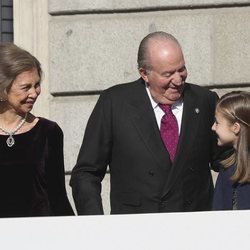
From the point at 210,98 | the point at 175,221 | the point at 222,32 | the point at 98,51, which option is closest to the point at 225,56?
the point at 222,32

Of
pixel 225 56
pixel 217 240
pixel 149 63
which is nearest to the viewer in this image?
pixel 217 240

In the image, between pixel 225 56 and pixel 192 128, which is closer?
pixel 192 128

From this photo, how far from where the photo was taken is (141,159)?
6.06 metres

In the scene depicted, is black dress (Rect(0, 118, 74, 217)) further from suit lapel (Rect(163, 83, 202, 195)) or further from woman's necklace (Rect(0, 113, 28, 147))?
suit lapel (Rect(163, 83, 202, 195))

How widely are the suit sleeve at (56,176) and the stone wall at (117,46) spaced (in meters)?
2.15

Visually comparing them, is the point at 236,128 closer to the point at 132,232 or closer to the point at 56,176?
the point at 56,176

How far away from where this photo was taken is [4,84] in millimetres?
6125

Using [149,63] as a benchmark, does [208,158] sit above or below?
below

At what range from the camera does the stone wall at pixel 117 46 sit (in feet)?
27.6

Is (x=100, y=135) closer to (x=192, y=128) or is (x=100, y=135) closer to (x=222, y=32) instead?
(x=192, y=128)

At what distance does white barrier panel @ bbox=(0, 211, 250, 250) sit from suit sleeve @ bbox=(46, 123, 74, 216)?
1.50 meters

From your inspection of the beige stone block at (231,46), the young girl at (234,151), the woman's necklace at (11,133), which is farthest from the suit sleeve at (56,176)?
the beige stone block at (231,46)

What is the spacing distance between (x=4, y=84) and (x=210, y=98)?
41.6 inches

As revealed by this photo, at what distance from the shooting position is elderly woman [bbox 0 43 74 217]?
240 inches
